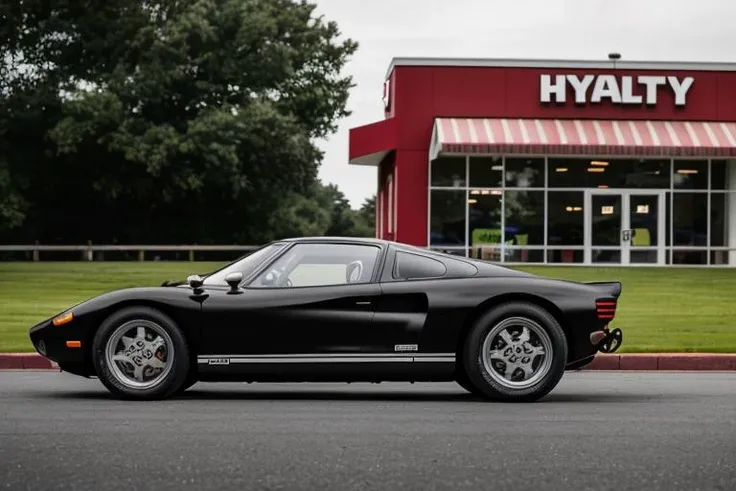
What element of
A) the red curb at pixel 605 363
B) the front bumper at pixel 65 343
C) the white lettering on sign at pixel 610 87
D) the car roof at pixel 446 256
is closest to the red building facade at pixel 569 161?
the white lettering on sign at pixel 610 87

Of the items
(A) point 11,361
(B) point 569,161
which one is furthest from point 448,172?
(A) point 11,361

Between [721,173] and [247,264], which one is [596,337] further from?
[721,173]

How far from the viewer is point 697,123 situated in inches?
1300

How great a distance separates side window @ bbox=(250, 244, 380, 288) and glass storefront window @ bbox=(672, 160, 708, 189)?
84.5ft

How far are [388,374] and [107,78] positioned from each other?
3911cm

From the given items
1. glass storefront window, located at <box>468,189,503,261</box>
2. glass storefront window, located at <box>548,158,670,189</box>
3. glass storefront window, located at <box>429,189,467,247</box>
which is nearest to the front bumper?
glass storefront window, located at <box>429,189,467,247</box>

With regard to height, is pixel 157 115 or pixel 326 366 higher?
pixel 157 115

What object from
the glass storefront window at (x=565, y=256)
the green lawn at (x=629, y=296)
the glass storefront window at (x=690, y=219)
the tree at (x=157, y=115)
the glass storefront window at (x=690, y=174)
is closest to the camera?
the green lawn at (x=629, y=296)

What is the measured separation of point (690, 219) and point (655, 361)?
879 inches

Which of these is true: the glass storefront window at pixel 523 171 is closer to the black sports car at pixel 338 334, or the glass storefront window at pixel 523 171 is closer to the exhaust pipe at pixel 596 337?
the black sports car at pixel 338 334

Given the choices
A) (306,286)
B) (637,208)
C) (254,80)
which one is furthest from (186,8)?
(306,286)

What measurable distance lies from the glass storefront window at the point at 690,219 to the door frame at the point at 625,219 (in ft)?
1.18

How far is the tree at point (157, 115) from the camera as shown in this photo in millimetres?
44469

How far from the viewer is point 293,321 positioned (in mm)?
8977
